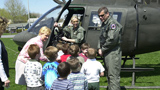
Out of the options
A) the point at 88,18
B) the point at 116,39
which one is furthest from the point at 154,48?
the point at 116,39

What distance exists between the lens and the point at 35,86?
385 cm

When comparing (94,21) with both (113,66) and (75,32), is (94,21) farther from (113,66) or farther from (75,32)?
(113,66)

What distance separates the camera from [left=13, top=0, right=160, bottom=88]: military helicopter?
639 centimetres

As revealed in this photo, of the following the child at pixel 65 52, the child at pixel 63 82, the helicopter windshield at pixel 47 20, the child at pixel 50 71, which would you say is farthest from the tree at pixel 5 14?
the child at pixel 63 82

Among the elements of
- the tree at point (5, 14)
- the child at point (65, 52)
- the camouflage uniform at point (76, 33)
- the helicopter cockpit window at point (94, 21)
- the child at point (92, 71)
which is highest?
the tree at point (5, 14)

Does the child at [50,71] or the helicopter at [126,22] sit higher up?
the helicopter at [126,22]

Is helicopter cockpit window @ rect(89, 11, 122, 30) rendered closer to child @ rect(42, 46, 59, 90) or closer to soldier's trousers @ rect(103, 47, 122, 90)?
soldier's trousers @ rect(103, 47, 122, 90)

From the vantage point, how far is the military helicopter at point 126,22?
6.39 meters

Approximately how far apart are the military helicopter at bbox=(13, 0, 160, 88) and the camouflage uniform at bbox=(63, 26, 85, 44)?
0.39 m

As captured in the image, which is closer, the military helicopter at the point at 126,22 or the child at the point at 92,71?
the child at the point at 92,71

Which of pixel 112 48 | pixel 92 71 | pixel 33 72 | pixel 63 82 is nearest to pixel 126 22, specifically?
pixel 112 48

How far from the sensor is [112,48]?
184 inches

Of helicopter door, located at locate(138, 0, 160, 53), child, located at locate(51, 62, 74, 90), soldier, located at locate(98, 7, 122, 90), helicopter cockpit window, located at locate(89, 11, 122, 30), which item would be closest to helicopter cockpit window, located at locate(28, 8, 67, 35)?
helicopter cockpit window, located at locate(89, 11, 122, 30)

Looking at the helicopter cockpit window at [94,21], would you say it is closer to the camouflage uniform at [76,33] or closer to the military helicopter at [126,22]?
the military helicopter at [126,22]
